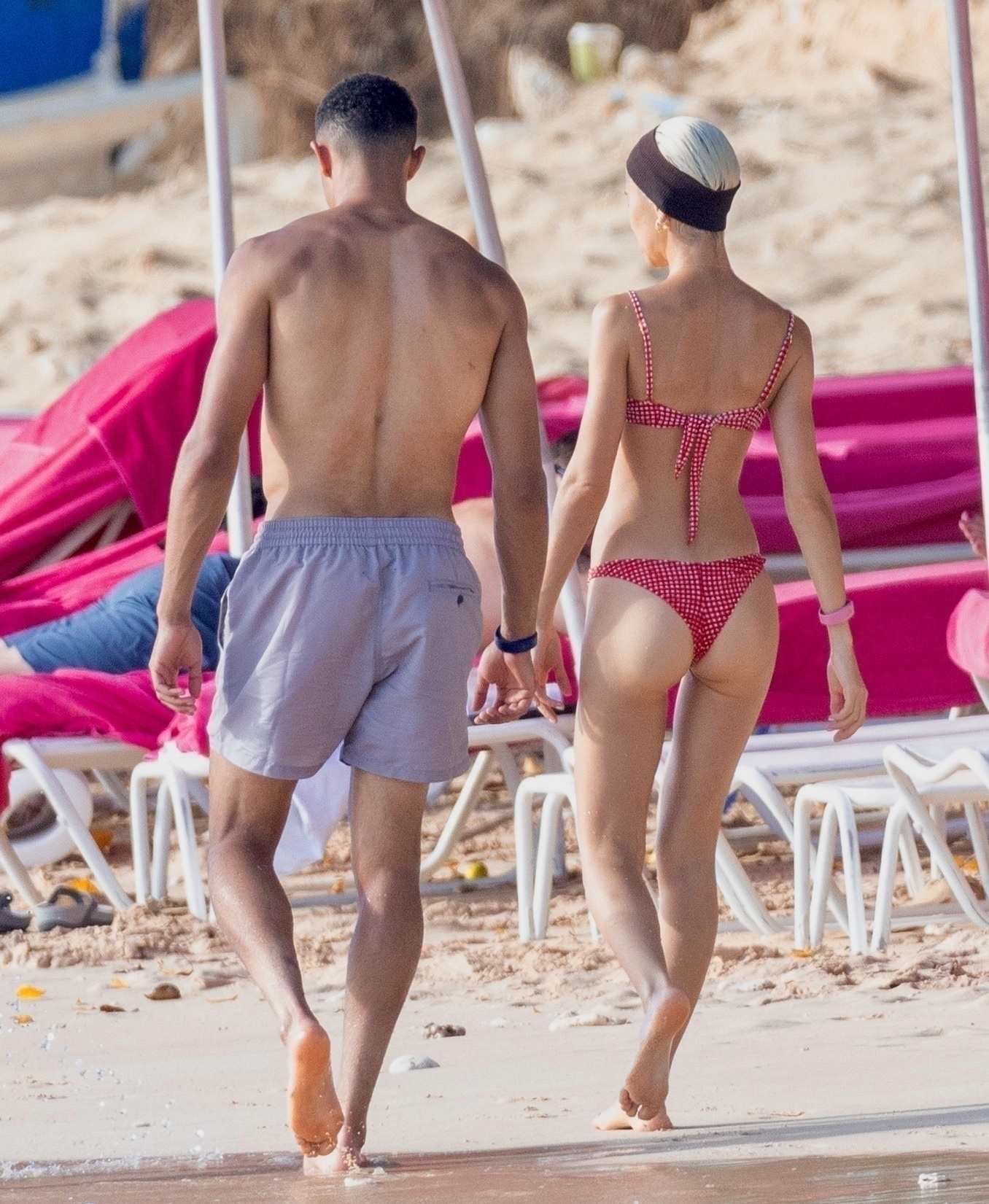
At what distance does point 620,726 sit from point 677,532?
0.31m

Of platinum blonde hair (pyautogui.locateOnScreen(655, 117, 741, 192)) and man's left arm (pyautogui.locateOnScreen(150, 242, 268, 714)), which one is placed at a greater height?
platinum blonde hair (pyautogui.locateOnScreen(655, 117, 741, 192))

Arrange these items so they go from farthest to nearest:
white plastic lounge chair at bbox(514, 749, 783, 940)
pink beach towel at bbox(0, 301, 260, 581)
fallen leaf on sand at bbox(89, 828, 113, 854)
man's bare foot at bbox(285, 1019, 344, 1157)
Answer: pink beach towel at bbox(0, 301, 260, 581) → fallen leaf on sand at bbox(89, 828, 113, 854) → white plastic lounge chair at bbox(514, 749, 783, 940) → man's bare foot at bbox(285, 1019, 344, 1157)

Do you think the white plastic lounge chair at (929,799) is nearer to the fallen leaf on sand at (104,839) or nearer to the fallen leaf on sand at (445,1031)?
the fallen leaf on sand at (445,1031)

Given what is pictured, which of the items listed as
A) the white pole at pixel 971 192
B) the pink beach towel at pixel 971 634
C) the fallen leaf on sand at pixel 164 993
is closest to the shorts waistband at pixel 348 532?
the white pole at pixel 971 192

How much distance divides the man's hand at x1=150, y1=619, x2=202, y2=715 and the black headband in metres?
0.99

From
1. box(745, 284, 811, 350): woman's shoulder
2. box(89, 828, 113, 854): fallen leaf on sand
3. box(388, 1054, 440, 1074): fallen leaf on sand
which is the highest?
box(745, 284, 811, 350): woman's shoulder

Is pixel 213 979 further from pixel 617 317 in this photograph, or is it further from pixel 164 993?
pixel 617 317

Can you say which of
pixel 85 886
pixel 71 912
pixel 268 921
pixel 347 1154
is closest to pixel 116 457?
pixel 85 886

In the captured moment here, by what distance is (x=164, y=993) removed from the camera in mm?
4398

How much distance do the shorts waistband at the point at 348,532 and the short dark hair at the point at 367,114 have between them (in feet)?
1.86

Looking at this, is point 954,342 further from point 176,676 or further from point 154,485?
point 176,676

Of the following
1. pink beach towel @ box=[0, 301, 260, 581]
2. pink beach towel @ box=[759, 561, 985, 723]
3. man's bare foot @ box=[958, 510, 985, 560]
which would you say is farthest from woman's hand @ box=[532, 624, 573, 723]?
pink beach towel @ box=[0, 301, 260, 581]

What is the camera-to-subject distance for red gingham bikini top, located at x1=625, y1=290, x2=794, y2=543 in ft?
10.3

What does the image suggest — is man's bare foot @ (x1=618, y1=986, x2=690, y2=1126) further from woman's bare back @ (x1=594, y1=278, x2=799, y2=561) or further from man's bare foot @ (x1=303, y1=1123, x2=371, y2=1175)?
woman's bare back @ (x1=594, y1=278, x2=799, y2=561)
